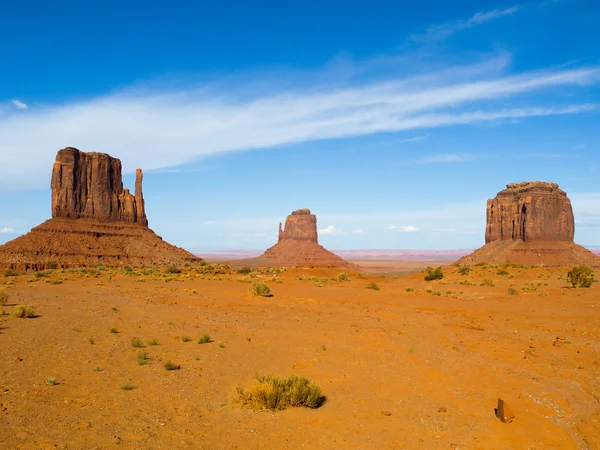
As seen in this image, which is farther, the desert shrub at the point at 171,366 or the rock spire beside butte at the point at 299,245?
the rock spire beside butte at the point at 299,245

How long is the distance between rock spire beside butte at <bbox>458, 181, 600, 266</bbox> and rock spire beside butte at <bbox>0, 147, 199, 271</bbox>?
7374cm

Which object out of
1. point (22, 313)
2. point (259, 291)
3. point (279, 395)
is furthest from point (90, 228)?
point (279, 395)

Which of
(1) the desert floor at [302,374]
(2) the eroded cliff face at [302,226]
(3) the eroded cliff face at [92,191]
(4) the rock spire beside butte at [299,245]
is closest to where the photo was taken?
(1) the desert floor at [302,374]

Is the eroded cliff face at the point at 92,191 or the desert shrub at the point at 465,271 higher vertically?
the eroded cliff face at the point at 92,191

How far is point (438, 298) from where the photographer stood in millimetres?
31938

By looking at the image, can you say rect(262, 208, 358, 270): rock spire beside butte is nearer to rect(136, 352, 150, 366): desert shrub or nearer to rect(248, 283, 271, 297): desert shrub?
rect(248, 283, 271, 297): desert shrub

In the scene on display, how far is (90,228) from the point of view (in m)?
81.5

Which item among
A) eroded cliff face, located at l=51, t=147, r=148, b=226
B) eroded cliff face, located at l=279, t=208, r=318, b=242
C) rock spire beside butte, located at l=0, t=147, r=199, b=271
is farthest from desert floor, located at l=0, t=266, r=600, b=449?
eroded cliff face, located at l=279, t=208, r=318, b=242

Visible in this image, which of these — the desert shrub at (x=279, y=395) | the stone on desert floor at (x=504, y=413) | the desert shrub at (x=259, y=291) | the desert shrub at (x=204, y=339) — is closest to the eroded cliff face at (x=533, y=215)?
the desert shrub at (x=259, y=291)

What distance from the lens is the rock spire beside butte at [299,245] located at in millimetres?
150500

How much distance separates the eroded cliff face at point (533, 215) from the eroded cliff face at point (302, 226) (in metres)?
66.7

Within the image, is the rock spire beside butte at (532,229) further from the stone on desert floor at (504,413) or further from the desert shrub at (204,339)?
the stone on desert floor at (504,413)

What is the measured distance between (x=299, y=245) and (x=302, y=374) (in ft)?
497

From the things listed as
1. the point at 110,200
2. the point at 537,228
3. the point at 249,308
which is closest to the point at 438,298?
Answer: the point at 249,308
